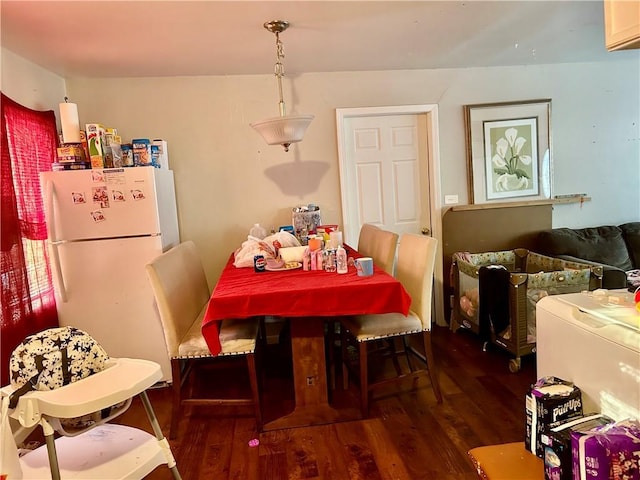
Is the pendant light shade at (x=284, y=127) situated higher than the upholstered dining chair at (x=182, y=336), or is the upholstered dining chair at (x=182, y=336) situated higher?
the pendant light shade at (x=284, y=127)

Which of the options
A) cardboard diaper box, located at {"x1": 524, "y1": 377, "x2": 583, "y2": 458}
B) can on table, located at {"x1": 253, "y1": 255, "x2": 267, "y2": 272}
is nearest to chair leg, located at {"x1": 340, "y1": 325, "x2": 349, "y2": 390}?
can on table, located at {"x1": 253, "y1": 255, "x2": 267, "y2": 272}

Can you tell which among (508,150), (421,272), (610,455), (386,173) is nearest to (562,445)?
(610,455)

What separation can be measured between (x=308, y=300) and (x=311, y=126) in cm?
193

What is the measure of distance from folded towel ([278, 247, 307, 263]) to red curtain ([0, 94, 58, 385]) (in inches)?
58.6

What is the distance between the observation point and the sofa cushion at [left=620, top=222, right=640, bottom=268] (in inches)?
149

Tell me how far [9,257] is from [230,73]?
79.1 inches

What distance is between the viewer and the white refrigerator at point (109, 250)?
2805 mm

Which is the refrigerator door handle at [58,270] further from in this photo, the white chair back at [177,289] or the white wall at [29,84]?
the white wall at [29,84]

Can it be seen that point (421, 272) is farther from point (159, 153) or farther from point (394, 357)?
point (159, 153)

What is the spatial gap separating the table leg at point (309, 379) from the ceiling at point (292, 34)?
1670mm

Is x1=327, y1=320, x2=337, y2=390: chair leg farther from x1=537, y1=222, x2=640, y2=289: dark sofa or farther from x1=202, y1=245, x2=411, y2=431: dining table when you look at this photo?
x1=537, y1=222, x2=640, y2=289: dark sofa

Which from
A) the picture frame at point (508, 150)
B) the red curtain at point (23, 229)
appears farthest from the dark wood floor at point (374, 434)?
the picture frame at point (508, 150)

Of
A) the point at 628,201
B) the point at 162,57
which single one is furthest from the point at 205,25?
the point at 628,201

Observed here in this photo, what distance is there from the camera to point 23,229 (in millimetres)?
2611
